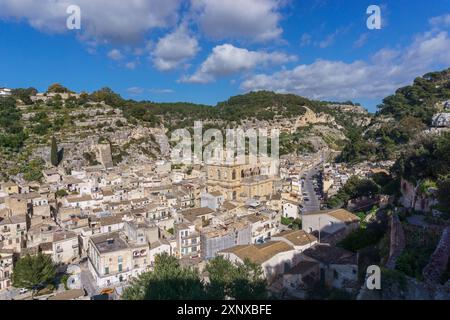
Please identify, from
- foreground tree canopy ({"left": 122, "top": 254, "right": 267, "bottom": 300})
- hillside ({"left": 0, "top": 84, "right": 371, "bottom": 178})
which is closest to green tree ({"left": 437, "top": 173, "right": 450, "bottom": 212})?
foreground tree canopy ({"left": 122, "top": 254, "right": 267, "bottom": 300})

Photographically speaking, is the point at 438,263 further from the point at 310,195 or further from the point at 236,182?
the point at 310,195

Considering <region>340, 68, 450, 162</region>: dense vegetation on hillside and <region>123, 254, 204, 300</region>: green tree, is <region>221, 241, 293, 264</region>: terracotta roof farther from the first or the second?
Answer: <region>340, 68, 450, 162</region>: dense vegetation on hillside

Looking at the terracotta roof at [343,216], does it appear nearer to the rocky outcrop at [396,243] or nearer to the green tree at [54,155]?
the rocky outcrop at [396,243]

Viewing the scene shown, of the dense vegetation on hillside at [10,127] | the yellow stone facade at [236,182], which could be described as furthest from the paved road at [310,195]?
the dense vegetation on hillside at [10,127]

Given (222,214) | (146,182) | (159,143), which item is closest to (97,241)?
(222,214)

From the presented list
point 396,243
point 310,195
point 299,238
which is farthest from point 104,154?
point 396,243

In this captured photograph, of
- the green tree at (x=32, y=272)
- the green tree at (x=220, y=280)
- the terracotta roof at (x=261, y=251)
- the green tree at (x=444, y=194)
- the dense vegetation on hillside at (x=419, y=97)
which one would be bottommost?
the green tree at (x=32, y=272)
